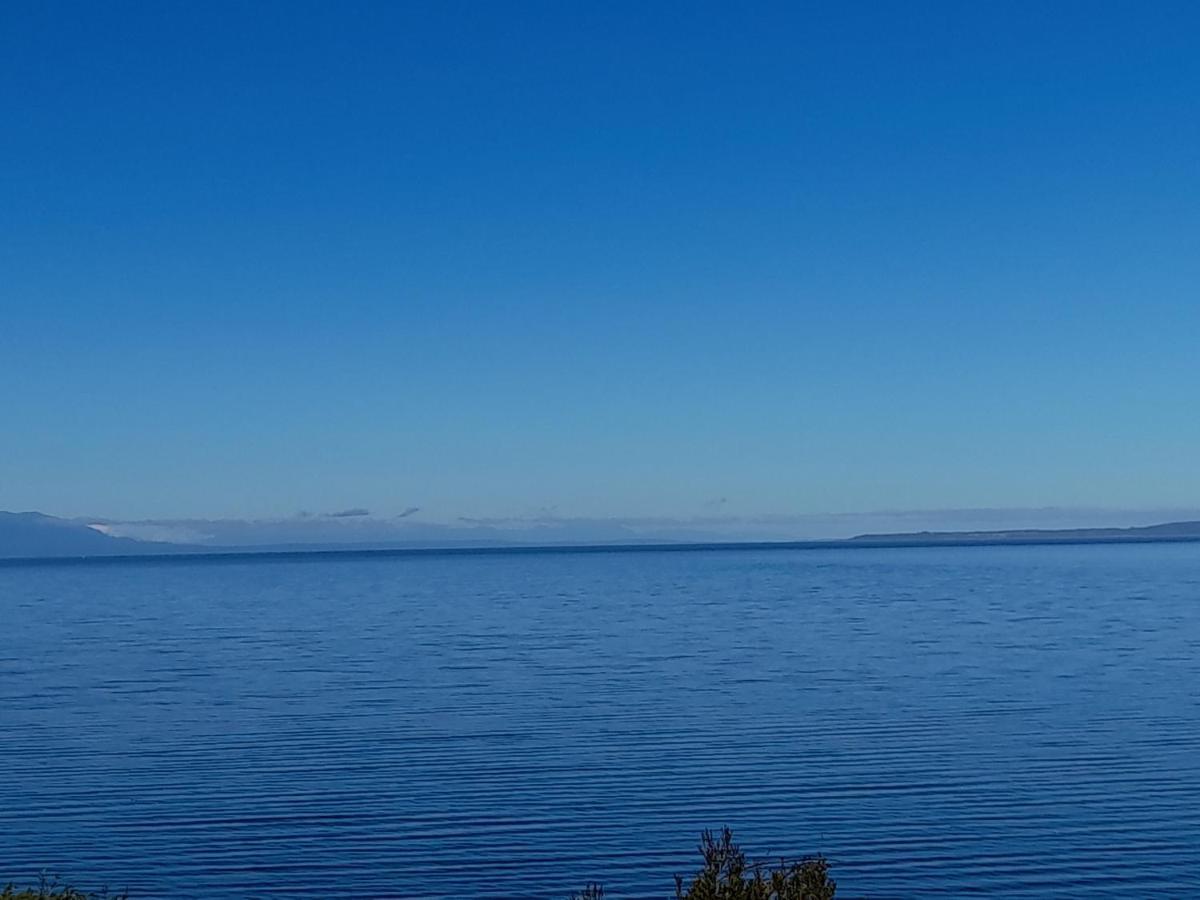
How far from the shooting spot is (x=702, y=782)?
26.5 metres

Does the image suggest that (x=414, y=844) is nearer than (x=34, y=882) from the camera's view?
No

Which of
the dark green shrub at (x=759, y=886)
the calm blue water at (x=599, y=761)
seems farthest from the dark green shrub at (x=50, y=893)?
the dark green shrub at (x=759, y=886)

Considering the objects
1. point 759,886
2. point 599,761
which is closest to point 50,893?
point 759,886

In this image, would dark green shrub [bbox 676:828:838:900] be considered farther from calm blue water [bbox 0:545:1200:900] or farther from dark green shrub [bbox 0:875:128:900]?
calm blue water [bbox 0:545:1200:900]

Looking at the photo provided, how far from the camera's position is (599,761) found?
28.8m

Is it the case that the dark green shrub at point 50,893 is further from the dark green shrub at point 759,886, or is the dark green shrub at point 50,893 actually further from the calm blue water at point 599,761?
the dark green shrub at point 759,886

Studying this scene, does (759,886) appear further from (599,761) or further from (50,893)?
(599,761)

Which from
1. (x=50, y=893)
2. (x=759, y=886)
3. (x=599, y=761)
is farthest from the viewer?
(x=599, y=761)

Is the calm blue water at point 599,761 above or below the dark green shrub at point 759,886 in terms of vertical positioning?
below

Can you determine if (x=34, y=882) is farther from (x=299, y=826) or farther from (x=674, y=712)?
(x=674, y=712)

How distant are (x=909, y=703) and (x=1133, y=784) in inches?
440

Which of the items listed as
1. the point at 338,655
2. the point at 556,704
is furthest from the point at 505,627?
the point at 556,704

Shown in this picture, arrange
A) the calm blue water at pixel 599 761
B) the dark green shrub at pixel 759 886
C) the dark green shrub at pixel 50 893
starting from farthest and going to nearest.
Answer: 1. the calm blue water at pixel 599 761
2. the dark green shrub at pixel 50 893
3. the dark green shrub at pixel 759 886

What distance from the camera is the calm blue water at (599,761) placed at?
822 inches
